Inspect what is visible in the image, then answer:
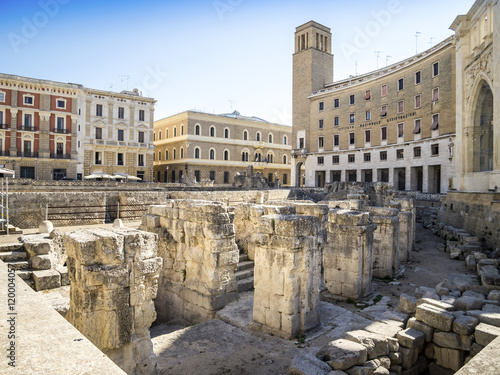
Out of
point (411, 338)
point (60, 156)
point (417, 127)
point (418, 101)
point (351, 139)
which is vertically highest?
point (418, 101)

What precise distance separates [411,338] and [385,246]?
4829mm

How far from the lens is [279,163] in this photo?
173 feet

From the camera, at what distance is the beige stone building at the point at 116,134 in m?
37.3

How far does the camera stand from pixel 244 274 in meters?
8.66

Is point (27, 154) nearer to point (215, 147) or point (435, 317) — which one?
point (215, 147)

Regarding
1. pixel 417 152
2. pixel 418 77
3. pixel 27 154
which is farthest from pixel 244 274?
pixel 27 154

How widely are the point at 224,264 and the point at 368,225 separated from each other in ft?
11.9

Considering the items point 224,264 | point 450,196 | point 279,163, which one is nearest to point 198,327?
point 224,264

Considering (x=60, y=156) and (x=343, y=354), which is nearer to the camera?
(x=343, y=354)

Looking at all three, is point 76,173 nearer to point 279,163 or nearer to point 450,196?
point 279,163

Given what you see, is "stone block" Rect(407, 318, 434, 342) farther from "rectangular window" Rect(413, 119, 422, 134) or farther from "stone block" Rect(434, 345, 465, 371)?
"rectangular window" Rect(413, 119, 422, 134)

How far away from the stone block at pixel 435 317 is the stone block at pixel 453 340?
10 centimetres

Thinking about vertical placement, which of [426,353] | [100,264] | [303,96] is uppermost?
[303,96]

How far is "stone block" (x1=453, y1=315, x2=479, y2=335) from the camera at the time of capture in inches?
218
